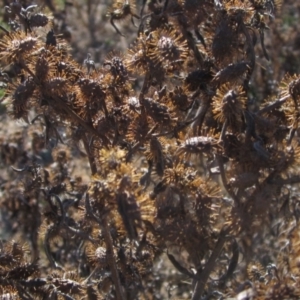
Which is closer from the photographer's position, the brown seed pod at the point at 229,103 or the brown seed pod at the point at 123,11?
the brown seed pod at the point at 229,103

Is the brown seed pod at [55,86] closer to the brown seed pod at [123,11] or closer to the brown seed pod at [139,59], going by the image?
the brown seed pod at [139,59]

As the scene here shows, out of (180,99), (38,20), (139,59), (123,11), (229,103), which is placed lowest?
(229,103)

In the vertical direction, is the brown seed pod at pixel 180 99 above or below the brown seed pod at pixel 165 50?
below

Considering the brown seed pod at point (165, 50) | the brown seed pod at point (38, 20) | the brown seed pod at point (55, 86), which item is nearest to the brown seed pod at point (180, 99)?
the brown seed pod at point (165, 50)

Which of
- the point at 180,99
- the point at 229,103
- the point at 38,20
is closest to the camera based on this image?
the point at 229,103

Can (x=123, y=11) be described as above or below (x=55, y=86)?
above

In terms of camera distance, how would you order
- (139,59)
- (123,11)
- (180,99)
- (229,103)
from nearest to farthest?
(229,103) → (139,59) → (180,99) → (123,11)

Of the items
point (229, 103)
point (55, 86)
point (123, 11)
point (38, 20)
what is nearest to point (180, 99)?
point (229, 103)

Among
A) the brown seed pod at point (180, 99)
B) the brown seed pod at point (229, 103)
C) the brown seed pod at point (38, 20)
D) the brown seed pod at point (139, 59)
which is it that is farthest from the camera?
the brown seed pod at point (38, 20)

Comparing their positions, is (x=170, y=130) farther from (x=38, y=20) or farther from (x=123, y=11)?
(x=123, y=11)

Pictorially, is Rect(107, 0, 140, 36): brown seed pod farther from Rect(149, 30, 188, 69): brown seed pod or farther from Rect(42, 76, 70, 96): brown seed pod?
Rect(42, 76, 70, 96): brown seed pod

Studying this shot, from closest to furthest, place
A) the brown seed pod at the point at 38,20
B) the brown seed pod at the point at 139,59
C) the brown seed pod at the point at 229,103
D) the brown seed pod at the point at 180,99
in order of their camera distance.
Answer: the brown seed pod at the point at 229,103, the brown seed pod at the point at 139,59, the brown seed pod at the point at 180,99, the brown seed pod at the point at 38,20
